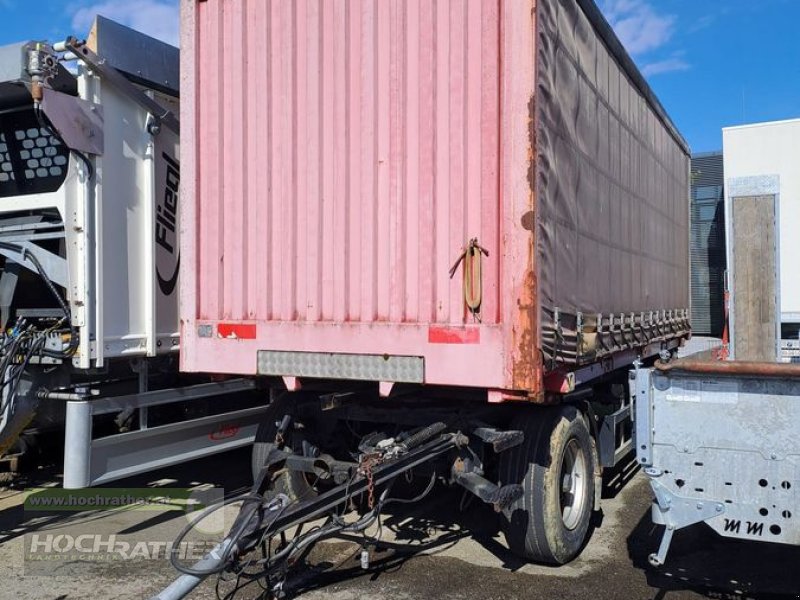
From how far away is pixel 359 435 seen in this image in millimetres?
5305

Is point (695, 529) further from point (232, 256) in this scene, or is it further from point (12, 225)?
A: point (12, 225)

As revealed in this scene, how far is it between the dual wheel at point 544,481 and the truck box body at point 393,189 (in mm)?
504

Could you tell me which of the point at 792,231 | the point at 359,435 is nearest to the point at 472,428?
the point at 359,435

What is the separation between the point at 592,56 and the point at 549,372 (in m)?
2.53

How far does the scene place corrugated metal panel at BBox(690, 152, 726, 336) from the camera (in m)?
16.7

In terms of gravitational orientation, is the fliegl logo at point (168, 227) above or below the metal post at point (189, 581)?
above

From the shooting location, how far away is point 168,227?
5.78m

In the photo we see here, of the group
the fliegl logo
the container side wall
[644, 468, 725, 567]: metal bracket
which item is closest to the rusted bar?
[644, 468, 725, 567]: metal bracket

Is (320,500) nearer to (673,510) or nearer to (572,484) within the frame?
(673,510)

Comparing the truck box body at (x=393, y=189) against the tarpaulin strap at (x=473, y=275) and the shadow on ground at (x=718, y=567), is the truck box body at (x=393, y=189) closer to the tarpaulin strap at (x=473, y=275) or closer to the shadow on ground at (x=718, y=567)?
the tarpaulin strap at (x=473, y=275)

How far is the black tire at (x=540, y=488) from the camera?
15.3 ft

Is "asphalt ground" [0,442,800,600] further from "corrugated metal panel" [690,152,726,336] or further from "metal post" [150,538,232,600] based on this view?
"corrugated metal panel" [690,152,726,336]

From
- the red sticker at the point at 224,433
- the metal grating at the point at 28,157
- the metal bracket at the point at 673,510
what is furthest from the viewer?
the red sticker at the point at 224,433

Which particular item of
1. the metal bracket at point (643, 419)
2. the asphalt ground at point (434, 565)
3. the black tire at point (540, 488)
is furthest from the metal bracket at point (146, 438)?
the metal bracket at point (643, 419)
